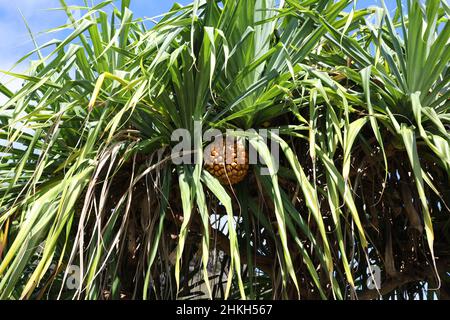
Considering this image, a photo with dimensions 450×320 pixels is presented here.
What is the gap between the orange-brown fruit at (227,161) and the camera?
5.92ft

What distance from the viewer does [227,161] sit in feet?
5.93

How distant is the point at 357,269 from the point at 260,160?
681 mm

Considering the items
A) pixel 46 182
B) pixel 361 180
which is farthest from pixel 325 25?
pixel 46 182

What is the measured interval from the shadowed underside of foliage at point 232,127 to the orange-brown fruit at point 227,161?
3 centimetres

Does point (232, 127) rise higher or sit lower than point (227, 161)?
higher

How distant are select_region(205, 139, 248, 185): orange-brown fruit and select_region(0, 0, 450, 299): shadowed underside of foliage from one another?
0.10ft

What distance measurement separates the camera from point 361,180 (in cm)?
207

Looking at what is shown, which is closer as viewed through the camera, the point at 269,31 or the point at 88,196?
the point at 88,196

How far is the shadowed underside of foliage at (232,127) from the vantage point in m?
1.71

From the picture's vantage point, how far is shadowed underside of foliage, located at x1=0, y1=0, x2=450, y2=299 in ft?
5.61

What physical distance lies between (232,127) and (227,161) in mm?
124

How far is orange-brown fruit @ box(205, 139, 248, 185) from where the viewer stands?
5.92 ft

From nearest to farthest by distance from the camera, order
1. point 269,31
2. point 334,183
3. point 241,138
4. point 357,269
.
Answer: point 334,183, point 241,138, point 269,31, point 357,269
